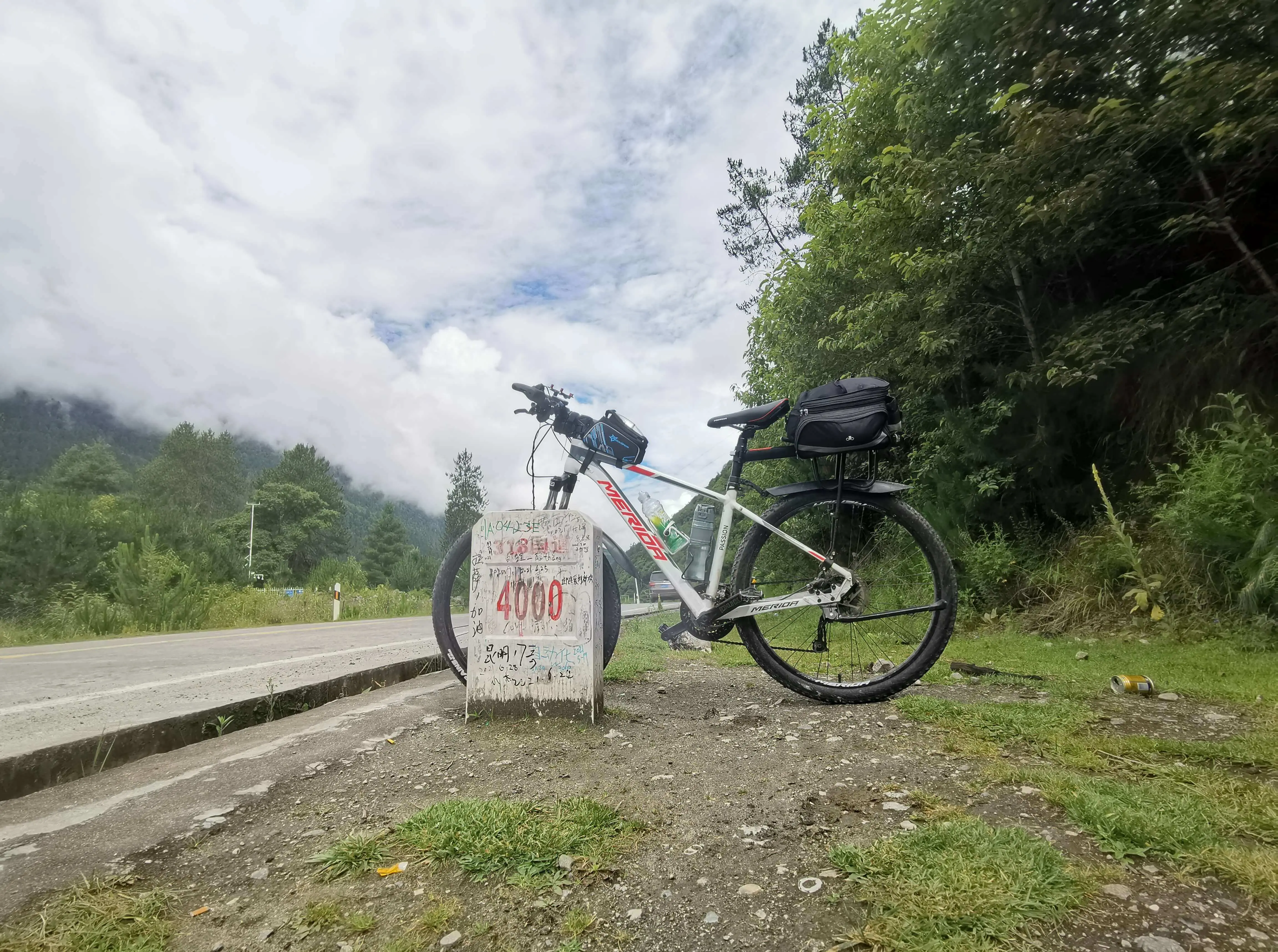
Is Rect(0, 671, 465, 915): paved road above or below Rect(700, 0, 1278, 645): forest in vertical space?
below

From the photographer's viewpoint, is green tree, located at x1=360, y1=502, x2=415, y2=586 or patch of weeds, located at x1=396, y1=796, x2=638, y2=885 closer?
patch of weeds, located at x1=396, y1=796, x2=638, y2=885

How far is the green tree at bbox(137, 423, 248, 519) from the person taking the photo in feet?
233

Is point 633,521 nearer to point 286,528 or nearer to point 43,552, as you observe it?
point 43,552

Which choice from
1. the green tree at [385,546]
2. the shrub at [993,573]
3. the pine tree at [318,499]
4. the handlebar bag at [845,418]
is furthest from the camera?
the green tree at [385,546]

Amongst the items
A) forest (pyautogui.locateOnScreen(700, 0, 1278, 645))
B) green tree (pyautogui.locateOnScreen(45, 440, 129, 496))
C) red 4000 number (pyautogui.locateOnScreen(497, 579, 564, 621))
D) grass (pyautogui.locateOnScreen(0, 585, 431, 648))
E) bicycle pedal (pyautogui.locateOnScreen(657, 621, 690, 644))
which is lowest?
grass (pyautogui.locateOnScreen(0, 585, 431, 648))

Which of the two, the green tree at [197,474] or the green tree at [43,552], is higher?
the green tree at [197,474]

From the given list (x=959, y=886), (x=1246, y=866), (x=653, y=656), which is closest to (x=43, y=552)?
(x=653, y=656)

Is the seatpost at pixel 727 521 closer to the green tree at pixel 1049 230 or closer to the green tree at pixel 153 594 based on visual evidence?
the green tree at pixel 1049 230

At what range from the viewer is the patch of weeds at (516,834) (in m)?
1.69

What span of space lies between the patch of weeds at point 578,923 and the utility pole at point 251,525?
70437mm

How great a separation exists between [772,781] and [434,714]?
78.2 inches

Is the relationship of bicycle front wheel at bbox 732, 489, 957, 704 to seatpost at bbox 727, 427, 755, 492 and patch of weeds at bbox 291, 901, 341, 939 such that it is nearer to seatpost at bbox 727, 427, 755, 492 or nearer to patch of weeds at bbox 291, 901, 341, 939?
seatpost at bbox 727, 427, 755, 492

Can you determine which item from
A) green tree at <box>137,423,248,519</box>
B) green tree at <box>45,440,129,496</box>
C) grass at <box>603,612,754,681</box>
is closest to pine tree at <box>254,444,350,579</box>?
green tree at <box>137,423,248,519</box>

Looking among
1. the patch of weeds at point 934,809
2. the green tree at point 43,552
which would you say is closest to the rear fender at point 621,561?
the patch of weeds at point 934,809
